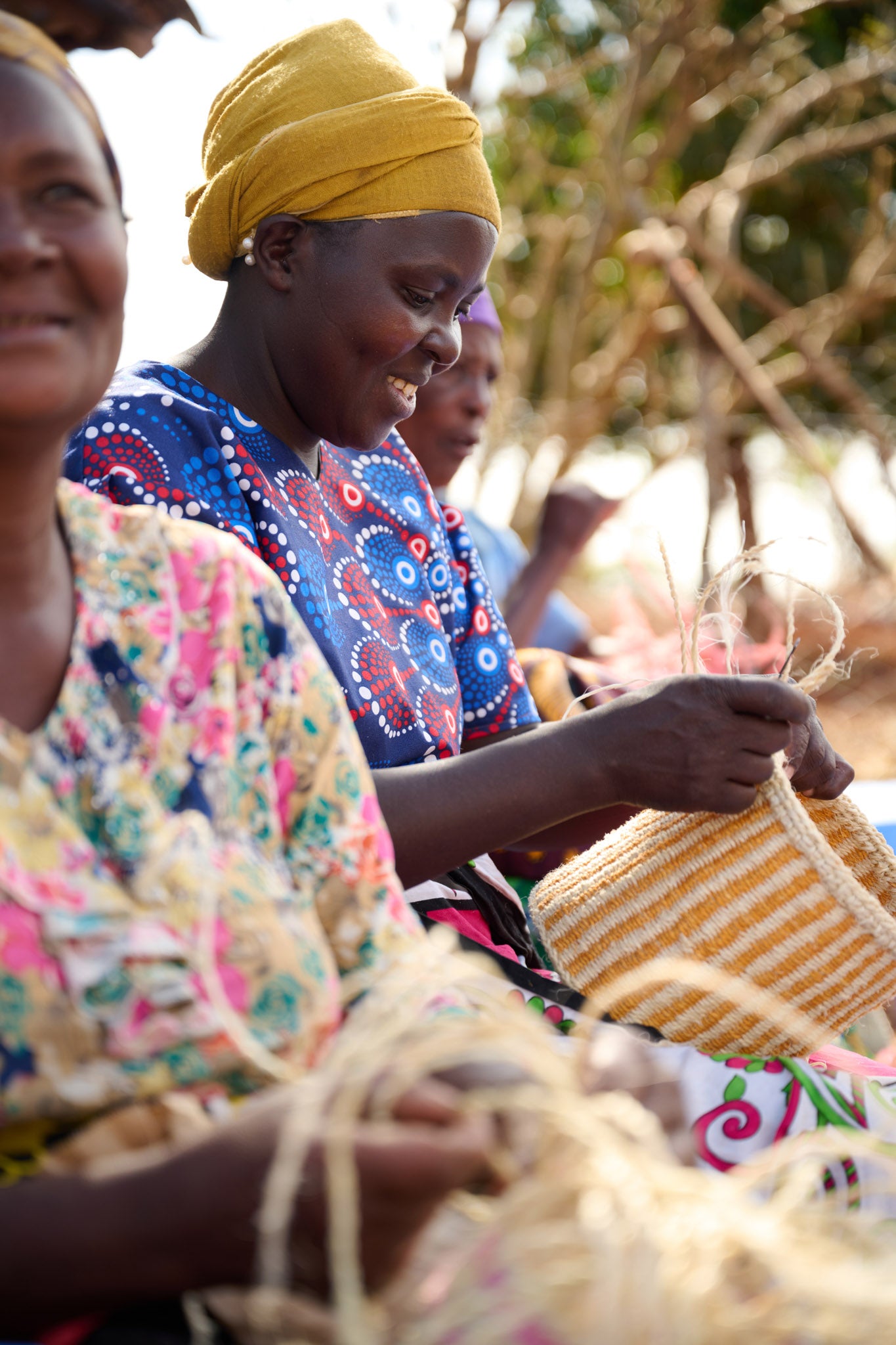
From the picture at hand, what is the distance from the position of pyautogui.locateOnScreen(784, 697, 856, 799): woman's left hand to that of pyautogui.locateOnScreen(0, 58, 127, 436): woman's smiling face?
0.98 m

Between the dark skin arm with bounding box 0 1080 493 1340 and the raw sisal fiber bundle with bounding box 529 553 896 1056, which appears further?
the raw sisal fiber bundle with bounding box 529 553 896 1056

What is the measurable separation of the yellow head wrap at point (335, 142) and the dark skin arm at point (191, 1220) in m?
1.19

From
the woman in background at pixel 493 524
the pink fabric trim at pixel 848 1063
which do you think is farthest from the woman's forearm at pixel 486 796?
the woman in background at pixel 493 524

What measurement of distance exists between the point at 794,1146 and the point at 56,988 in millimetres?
543

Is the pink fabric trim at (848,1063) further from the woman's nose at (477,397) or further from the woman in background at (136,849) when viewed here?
the woman's nose at (477,397)

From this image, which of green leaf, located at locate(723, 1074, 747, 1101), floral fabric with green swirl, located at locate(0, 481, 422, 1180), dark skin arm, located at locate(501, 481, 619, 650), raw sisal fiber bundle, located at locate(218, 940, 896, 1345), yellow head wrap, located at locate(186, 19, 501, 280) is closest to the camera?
raw sisal fiber bundle, located at locate(218, 940, 896, 1345)

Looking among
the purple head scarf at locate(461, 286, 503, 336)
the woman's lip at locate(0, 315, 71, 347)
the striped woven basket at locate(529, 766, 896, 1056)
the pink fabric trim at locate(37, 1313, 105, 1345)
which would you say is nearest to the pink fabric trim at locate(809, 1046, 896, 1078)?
the striped woven basket at locate(529, 766, 896, 1056)

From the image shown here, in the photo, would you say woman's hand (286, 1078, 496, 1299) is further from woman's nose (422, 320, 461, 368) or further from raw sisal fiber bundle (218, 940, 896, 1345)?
woman's nose (422, 320, 461, 368)

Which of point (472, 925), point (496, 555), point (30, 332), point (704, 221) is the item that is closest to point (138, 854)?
point (30, 332)

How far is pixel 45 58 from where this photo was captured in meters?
0.95

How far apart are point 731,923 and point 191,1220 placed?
859mm

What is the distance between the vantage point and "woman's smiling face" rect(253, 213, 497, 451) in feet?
5.25

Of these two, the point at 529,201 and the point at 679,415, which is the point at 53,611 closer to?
the point at 529,201

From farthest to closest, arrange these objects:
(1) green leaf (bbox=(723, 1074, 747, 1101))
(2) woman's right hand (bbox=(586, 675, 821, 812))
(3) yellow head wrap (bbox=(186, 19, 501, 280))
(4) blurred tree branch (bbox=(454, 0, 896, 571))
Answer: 1. (4) blurred tree branch (bbox=(454, 0, 896, 571))
2. (3) yellow head wrap (bbox=(186, 19, 501, 280))
3. (2) woman's right hand (bbox=(586, 675, 821, 812))
4. (1) green leaf (bbox=(723, 1074, 747, 1101))
